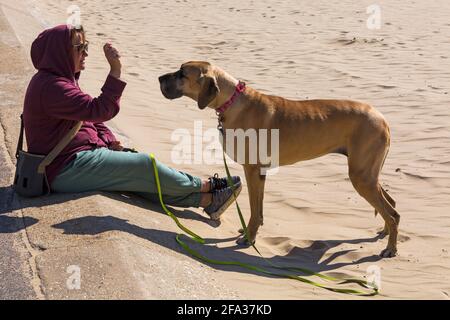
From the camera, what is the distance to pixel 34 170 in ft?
16.8

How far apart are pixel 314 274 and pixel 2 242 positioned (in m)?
2.22

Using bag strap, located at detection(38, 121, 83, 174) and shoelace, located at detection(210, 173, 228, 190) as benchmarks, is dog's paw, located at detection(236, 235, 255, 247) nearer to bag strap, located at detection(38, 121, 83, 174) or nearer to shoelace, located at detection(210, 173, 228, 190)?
shoelace, located at detection(210, 173, 228, 190)

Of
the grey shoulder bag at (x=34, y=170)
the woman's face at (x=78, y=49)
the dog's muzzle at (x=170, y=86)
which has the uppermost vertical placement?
the woman's face at (x=78, y=49)

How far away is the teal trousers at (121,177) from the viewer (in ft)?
17.1

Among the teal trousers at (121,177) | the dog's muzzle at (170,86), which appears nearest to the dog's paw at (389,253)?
the teal trousers at (121,177)

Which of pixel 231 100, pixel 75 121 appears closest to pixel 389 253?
pixel 231 100

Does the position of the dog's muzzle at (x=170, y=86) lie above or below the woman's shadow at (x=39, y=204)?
above

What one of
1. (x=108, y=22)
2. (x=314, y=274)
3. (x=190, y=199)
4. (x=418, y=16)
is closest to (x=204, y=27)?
(x=108, y=22)

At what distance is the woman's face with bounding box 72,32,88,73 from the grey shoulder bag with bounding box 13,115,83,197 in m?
0.48

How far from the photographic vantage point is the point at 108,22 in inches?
A: 651

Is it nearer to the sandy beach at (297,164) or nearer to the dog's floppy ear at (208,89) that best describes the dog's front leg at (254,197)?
the sandy beach at (297,164)

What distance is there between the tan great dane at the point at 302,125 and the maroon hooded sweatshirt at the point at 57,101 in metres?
0.68

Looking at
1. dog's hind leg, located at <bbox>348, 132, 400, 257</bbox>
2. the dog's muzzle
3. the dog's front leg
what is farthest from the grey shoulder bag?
dog's hind leg, located at <bbox>348, 132, 400, 257</bbox>

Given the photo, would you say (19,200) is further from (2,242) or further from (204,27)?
(204,27)
